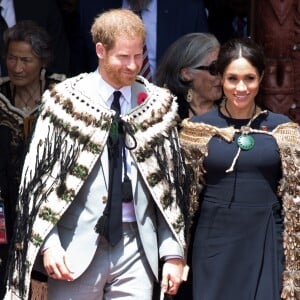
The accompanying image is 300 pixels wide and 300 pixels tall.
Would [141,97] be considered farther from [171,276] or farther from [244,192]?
[171,276]

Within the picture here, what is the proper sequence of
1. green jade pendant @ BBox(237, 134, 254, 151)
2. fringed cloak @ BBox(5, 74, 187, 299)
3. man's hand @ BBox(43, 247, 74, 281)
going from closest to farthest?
man's hand @ BBox(43, 247, 74, 281), fringed cloak @ BBox(5, 74, 187, 299), green jade pendant @ BBox(237, 134, 254, 151)

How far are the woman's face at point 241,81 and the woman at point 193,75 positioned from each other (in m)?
0.77

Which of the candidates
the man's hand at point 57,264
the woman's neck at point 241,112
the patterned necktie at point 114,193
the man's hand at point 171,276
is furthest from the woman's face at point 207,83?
the man's hand at point 57,264

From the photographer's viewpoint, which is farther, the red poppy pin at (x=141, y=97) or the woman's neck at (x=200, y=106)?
the woman's neck at (x=200, y=106)

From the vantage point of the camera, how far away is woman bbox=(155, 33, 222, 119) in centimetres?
609

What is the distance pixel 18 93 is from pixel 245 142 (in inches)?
63.8

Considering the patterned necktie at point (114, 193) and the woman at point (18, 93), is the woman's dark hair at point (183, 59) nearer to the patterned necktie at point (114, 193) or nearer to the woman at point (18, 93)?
the woman at point (18, 93)

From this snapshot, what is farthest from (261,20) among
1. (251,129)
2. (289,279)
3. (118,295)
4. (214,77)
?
(118,295)

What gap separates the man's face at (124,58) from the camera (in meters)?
4.80

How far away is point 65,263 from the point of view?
4.75 meters

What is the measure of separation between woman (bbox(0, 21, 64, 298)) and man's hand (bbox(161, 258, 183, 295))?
1.36 m

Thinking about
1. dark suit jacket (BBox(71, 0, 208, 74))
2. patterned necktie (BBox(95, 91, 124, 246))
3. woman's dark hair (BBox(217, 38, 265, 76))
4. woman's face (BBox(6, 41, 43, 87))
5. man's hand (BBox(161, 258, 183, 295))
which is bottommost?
man's hand (BBox(161, 258, 183, 295))

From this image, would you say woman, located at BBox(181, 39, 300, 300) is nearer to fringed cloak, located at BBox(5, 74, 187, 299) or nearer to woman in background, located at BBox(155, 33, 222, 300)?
fringed cloak, located at BBox(5, 74, 187, 299)

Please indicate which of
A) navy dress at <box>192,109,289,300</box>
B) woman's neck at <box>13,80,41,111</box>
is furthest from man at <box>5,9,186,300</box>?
woman's neck at <box>13,80,41,111</box>
